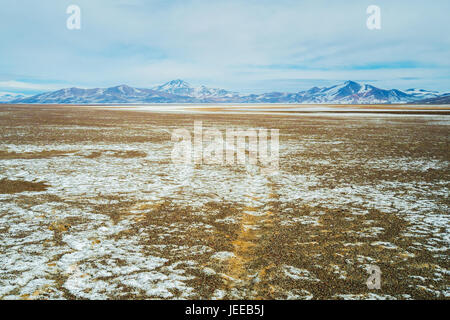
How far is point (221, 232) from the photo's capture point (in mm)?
5836

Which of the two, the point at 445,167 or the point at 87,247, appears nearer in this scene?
the point at 87,247

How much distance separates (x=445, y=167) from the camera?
38.4 feet

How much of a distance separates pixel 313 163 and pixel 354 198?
15.9ft

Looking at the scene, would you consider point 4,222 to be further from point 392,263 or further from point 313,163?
point 313,163

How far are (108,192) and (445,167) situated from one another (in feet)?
41.4

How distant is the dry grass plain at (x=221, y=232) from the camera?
408 centimetres

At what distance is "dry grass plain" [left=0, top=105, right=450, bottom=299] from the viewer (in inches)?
161
